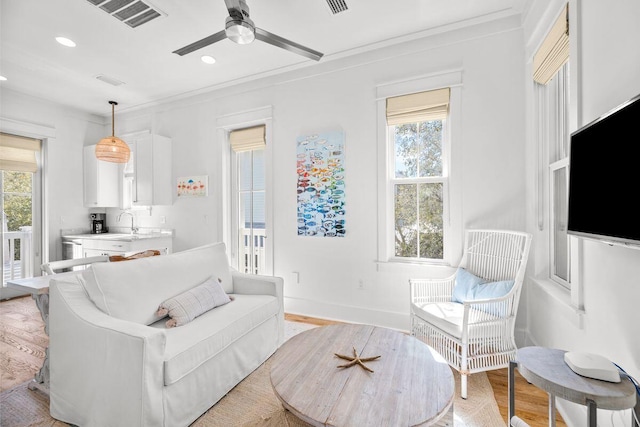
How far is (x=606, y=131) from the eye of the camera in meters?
1.17

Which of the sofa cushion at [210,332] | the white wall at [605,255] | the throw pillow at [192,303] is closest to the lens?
the white wall at [605,255]

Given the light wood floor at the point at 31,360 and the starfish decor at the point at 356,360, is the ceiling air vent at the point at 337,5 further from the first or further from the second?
the light wood floor at the point at 31,360

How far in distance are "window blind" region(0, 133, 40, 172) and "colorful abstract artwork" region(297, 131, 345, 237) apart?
156 inches

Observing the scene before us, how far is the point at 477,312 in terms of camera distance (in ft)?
6.63

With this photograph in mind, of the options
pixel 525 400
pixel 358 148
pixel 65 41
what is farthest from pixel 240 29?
pixel 525 400

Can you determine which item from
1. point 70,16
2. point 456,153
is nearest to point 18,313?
point 70,16

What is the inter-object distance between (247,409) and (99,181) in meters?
4.43

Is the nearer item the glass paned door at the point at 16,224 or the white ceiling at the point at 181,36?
the white ceiling at the point at 181,36

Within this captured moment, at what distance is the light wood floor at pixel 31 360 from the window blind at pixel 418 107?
2.20m

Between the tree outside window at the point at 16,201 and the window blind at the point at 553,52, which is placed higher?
the window blind at the point at 553,52

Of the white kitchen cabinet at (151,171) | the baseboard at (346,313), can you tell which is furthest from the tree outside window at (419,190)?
the white kitchen cabinet at (151,171)

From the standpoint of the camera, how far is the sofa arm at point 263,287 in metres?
2.48

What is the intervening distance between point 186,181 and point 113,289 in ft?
8.99

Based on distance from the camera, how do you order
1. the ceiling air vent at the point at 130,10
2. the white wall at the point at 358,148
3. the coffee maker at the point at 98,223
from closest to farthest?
the ceiling air vent at the point at 130,10 < the white wall at the point at 358,148 < the coffee maker at the point at 98,223
